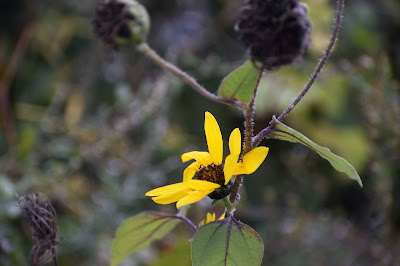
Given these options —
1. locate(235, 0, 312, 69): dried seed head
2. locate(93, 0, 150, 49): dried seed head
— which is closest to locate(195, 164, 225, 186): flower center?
locate(235, 0, 312, 69): dried seed head

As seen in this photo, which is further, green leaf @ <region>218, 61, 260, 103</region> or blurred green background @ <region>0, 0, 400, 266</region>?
blurred green background @ <region>0, 0, 400, 266</region>

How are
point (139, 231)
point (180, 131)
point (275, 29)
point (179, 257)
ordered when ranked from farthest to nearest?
point (180, 131), point (179, 257), point (139, 231), point (275, 29)

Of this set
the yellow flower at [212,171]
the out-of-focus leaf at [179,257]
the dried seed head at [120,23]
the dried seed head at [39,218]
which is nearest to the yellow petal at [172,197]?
the yellow flower at [212,171]

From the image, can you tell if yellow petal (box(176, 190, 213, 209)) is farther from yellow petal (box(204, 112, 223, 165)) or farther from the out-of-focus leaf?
the out-of-focus leaf

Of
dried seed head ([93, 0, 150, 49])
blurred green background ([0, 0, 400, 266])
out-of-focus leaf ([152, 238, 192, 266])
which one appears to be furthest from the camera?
blurred green background ([0, 0, 400, 266])

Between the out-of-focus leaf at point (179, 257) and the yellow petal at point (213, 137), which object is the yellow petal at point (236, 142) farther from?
the out-of-focus leaf at point (179, 257)

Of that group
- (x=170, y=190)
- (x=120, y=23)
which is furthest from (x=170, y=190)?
(x=120, y=23)

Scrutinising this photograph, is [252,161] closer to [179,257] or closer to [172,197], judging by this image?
[172,197]
